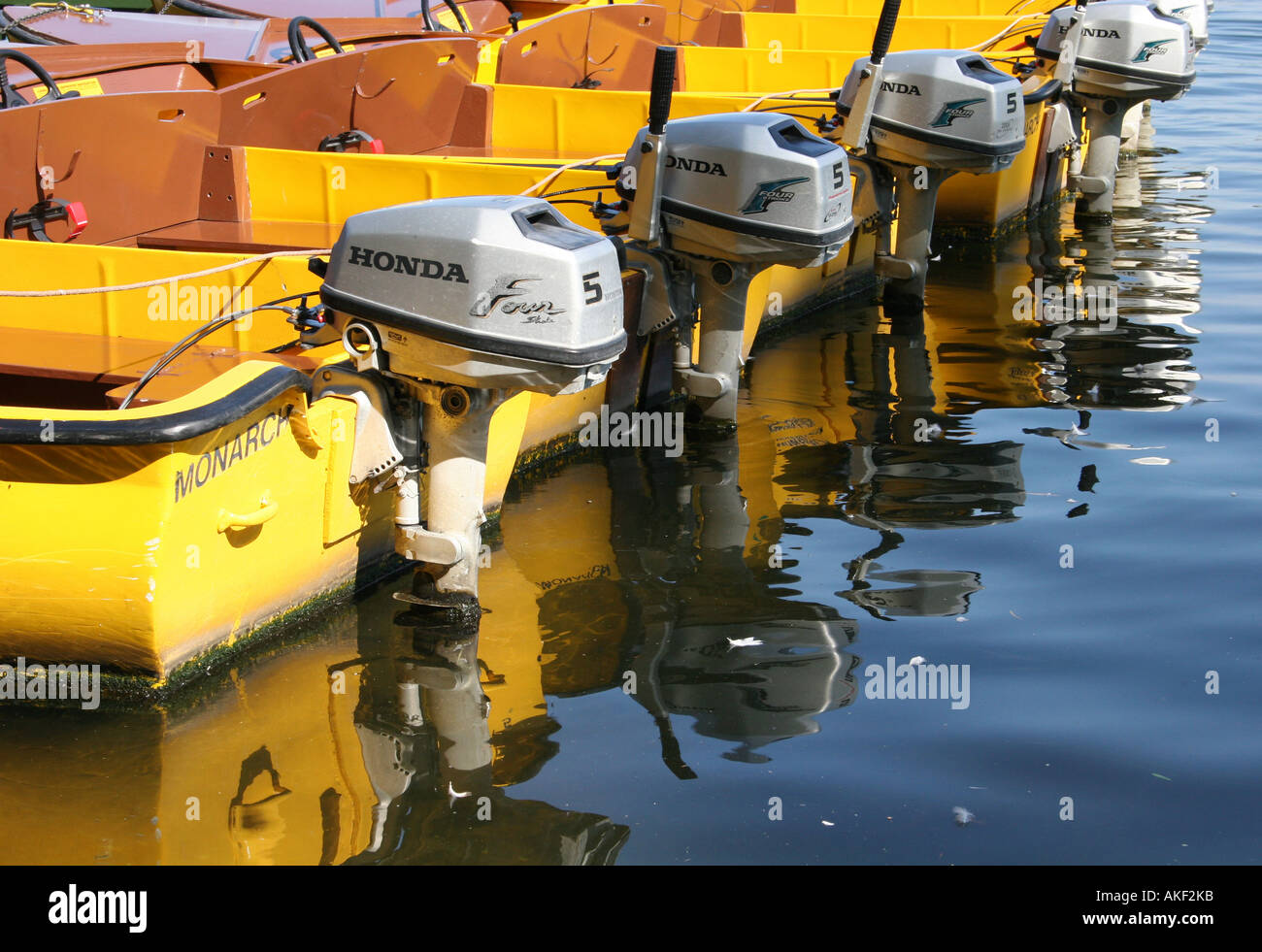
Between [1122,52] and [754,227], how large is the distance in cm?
457

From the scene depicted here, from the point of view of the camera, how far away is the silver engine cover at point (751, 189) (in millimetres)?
4965

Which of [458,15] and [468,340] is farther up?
[458,15]

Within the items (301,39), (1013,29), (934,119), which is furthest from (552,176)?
(1013,29)

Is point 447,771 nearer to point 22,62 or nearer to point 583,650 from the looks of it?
point 583,650

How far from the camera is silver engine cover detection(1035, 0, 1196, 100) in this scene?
8445 millimetres

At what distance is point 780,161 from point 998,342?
8.09ft

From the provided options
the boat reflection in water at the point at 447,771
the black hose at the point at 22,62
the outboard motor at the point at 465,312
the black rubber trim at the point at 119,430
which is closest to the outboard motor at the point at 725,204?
the outboard motor at the point at 465,312

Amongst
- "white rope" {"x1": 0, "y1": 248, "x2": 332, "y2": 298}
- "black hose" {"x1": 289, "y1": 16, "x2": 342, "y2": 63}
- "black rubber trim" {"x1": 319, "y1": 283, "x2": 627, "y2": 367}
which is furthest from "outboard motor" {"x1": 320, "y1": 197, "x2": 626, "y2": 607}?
"black hose" {"x1": 289, "y1": 16, "x2": 342, "y2": 63}

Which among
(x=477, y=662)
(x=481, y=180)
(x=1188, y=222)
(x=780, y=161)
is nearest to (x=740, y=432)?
(x=780, y=161)

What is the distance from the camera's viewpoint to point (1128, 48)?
27.9 ft

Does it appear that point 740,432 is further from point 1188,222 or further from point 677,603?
point 1188,222

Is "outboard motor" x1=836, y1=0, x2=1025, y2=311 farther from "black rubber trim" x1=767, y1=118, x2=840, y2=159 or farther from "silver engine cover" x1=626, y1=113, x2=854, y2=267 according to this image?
"silver engine cover" x1=626, y1=113, x2=854, y2=267

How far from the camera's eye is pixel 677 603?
4.24 metres

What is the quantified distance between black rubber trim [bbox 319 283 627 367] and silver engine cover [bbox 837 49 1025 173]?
3.36 metres
